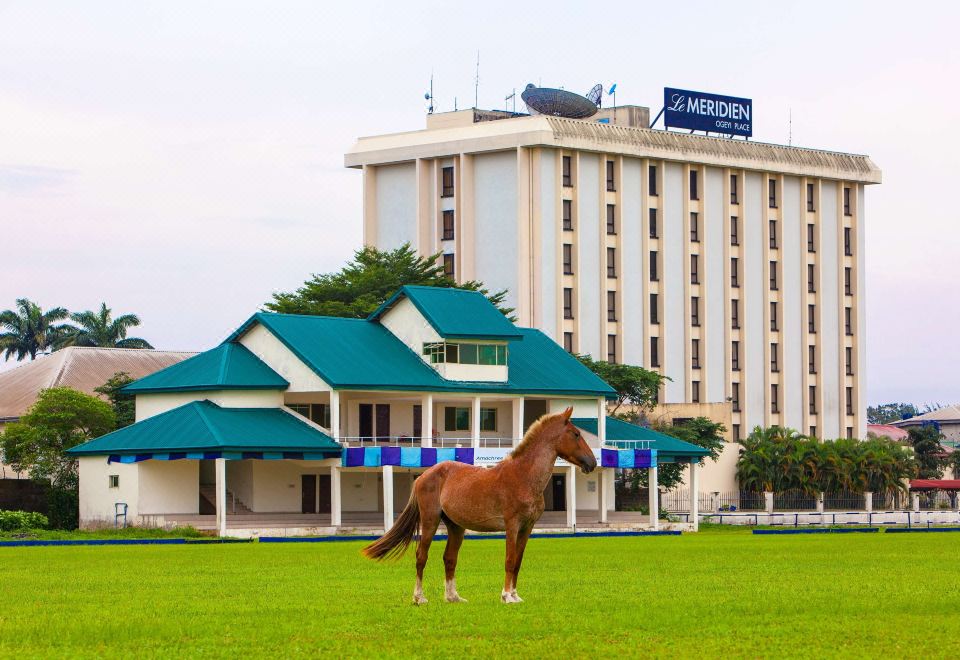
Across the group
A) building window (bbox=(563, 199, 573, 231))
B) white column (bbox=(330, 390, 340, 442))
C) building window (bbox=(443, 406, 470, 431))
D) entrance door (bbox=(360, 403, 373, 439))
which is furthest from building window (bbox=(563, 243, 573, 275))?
white column (bbox=(330, 390, 340, 442))

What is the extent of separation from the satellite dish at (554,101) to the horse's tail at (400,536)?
95080 millimetres

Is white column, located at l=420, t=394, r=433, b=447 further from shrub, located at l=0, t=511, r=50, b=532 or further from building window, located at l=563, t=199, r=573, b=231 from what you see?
building window, located at l=563, t=199, r=573, b=231

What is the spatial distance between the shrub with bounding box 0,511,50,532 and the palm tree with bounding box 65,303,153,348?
2322 inches

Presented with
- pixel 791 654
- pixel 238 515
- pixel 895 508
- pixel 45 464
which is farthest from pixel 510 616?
pixel 895 508

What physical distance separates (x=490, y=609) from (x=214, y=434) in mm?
43423

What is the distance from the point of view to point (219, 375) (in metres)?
68.6

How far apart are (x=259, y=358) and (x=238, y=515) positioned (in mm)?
7558

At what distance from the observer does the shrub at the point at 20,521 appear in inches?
2418

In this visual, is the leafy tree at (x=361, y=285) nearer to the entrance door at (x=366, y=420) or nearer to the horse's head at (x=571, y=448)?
the entrance door at (x=366, y=420)

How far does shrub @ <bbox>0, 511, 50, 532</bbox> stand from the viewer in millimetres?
61406

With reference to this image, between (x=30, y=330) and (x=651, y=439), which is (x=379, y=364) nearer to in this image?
(x=651, y=439)

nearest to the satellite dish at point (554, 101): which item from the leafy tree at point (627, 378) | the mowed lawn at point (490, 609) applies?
the leafy tree at point (627, 378)

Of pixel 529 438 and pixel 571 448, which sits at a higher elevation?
pixel 529 438

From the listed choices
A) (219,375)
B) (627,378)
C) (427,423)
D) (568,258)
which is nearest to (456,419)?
(427,423)
